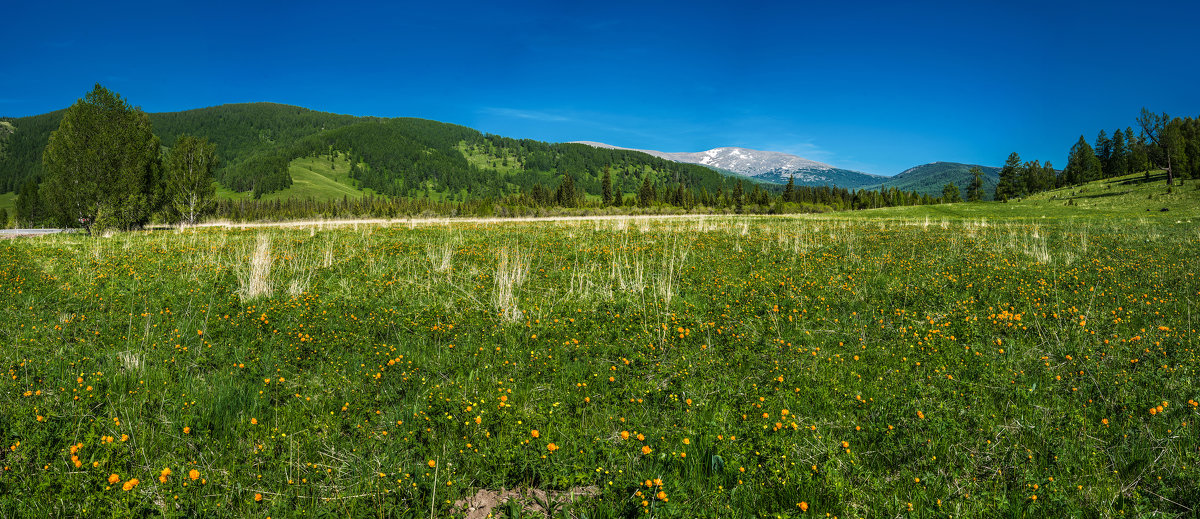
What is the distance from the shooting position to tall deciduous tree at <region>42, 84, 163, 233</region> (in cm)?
2819

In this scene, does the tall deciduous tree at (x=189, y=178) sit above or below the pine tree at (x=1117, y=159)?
below

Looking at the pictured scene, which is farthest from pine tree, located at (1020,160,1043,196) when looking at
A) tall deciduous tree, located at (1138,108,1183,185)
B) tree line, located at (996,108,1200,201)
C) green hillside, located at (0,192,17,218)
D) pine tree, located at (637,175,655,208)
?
green hillside, located at (0,192,17,218)

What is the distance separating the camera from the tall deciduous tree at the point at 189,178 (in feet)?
126

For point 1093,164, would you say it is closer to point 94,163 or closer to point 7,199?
point 94,163

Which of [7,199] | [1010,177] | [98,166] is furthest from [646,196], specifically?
[7,199]

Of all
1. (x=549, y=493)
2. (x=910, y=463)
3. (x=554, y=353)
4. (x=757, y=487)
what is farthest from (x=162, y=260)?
(x=910, y=463)

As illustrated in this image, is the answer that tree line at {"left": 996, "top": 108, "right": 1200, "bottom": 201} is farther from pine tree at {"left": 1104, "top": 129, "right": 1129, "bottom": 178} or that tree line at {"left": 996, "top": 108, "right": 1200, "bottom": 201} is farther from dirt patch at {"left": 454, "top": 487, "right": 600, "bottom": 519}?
dirt patch at {"left": 454, "top": 487, "right": 600, "bottom": 519}

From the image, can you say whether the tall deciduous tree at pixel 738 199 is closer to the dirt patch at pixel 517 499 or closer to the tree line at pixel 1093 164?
the tree line at pixel 1093 164

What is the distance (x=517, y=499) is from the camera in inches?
131

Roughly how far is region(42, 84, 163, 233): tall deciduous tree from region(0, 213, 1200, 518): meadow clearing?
88.4 feet

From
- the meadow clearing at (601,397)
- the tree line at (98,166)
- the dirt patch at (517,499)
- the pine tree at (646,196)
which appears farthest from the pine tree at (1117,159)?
the tree line at (98,166)

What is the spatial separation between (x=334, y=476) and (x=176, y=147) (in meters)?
50.0

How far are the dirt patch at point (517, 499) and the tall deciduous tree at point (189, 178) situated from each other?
157 ft

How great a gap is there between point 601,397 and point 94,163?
39541 mm
